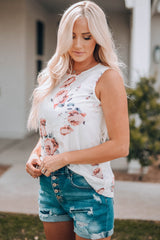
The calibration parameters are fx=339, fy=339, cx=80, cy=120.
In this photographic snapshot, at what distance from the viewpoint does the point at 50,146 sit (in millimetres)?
1567

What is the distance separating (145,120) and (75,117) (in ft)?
10.6

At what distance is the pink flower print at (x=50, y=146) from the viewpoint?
61.1 inches

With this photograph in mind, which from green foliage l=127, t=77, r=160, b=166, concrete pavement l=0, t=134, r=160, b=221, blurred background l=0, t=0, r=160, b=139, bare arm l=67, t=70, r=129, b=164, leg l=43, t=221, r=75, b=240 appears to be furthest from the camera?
blurred background l=0, t=0, r=160, b=139

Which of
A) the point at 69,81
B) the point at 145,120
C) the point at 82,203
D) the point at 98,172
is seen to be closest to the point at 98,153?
the point at 98,172

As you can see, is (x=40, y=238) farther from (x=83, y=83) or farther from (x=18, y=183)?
(x=83, y=83)

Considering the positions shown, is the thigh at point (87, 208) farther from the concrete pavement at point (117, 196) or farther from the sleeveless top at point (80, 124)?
the concrete pavement at point (117, 196)

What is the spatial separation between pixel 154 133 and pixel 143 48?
1249 mm

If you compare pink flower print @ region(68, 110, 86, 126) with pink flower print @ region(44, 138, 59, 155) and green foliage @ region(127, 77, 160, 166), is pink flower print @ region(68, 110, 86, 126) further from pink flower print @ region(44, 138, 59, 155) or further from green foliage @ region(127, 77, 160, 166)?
green foliage @ region(127, 77, 160, 166)

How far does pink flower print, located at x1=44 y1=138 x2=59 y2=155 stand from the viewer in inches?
61.1

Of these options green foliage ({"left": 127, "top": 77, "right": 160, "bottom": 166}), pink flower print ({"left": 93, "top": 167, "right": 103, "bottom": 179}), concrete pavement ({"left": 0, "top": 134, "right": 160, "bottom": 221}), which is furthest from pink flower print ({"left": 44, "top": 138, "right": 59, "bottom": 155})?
green foliage ({"left": 127, "top": 77, "right": 160, "bottom": 166})

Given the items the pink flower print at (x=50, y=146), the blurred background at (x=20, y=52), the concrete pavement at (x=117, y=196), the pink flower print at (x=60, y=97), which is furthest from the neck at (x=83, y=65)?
the blurred background at (x=20, y=52)

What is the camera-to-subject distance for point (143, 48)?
4.88 m

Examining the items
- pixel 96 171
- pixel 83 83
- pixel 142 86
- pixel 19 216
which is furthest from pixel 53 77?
pixel 142 86

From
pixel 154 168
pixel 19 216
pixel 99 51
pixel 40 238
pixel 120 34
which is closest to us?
pixel 99 51
